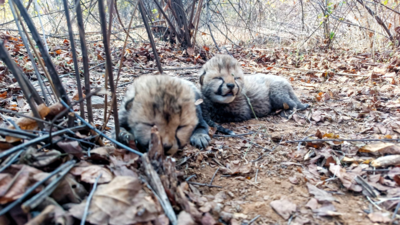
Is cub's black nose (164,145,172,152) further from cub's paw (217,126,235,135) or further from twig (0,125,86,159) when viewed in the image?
cub's paw (217,126,235,135)

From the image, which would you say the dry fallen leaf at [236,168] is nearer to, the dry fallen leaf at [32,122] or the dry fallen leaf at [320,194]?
the dry fallen leaf at [320,194]

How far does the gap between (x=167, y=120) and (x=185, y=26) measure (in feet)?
21.0

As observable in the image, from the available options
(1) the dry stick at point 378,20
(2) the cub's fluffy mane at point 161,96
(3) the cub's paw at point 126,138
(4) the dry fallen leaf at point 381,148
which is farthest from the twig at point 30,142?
(1) the dry stick at point 378,20

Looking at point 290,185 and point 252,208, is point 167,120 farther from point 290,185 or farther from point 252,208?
point 290,185

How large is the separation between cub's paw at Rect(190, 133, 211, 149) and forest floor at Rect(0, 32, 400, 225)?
85mm

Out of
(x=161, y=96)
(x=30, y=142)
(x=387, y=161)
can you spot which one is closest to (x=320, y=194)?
(x=387, y=161)

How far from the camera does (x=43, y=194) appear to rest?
1.69m

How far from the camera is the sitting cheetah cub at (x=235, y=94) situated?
4855 mm

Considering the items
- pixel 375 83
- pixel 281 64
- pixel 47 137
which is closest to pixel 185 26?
pixel 281 64

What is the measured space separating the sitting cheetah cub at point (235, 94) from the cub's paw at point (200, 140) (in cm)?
62

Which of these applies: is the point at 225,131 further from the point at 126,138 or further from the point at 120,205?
the point at 120,205

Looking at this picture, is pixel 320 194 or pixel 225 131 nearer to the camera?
pixel 320 194

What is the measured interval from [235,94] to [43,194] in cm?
368

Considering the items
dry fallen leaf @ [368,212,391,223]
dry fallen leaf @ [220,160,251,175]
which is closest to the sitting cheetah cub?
dry fallen leaf @ [220,160,251,175]
